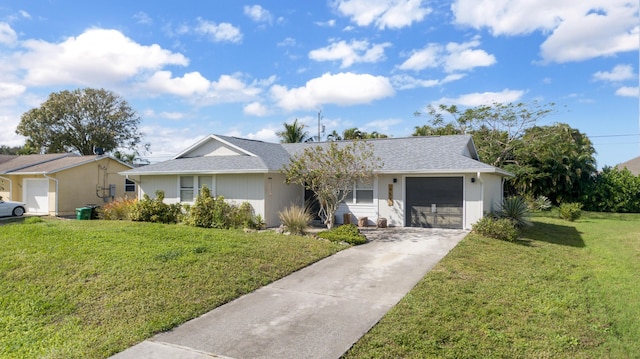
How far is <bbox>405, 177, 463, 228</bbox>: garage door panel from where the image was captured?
1416 centimetres

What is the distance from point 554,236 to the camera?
13852mm

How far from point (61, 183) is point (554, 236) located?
24673 millimetres

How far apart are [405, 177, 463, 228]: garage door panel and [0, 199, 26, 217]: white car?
2048 centimetres

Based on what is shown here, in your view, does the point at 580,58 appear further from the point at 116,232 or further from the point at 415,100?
the point at 116,232

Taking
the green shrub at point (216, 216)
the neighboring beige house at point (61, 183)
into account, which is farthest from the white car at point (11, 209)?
the green shrub at point (216, 216)

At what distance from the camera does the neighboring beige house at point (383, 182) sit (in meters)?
14.0

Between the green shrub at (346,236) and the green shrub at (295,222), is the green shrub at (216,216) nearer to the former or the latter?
the green shrub at (295,222)

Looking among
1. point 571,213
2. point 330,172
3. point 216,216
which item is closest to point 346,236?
point 330,172

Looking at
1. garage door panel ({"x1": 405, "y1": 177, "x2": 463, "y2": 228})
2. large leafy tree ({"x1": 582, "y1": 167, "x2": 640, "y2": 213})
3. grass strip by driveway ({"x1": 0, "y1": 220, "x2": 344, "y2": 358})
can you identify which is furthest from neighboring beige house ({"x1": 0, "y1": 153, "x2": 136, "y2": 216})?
large leafy tree ({"x1": 582, "y1": 167, "x2": 640, "y2": 213})

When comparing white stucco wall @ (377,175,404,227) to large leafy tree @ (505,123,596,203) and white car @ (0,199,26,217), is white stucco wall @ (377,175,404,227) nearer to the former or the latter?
large leafy tree @ (505,123,596,203)

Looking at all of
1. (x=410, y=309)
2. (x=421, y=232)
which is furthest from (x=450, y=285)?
(x=421, y=232)

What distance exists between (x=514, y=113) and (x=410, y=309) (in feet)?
76.0

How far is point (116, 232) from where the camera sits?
451 inches

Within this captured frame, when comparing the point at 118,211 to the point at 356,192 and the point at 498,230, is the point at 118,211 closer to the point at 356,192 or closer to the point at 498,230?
the point at 356,192
